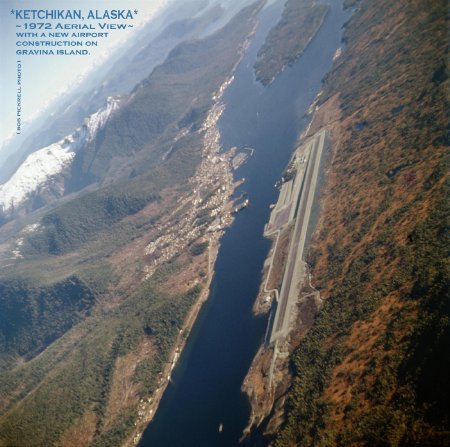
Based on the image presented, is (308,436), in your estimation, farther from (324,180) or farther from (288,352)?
(324,180)

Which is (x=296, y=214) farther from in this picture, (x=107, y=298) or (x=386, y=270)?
(x=107, y=298)

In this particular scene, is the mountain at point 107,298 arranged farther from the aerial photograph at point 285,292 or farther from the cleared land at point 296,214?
the cleared land at point 296,214

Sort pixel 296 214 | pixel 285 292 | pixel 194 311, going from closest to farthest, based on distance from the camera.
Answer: pixel 285 292 < pixel 194 311 < pixel 296 214

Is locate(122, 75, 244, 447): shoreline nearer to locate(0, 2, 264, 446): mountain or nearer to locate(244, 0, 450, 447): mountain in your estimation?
locate(0, 2, 264, 446): mountain

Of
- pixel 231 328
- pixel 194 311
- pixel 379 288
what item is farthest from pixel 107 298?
pixel 379 288

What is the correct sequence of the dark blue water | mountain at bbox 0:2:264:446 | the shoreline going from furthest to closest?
mountain at bbox 0:2:264:446 < the shoreline < the dark blue water

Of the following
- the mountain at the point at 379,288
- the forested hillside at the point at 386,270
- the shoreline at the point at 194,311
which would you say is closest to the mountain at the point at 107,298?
the shoreline at the point at 194,311

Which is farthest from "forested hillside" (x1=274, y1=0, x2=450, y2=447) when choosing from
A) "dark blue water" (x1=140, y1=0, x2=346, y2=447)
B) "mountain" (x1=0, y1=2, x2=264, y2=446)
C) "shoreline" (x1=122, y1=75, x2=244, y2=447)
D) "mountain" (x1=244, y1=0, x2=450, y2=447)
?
"mountain" (x1=0, y1=2, x2=264, y2=446)

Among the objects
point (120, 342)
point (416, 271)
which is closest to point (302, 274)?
point (416, 271)

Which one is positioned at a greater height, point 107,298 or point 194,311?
point 107,298
